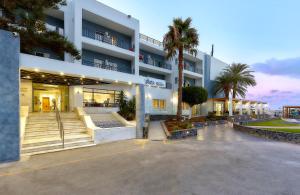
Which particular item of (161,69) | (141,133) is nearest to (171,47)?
(161,69)

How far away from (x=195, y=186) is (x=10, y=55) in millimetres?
9914

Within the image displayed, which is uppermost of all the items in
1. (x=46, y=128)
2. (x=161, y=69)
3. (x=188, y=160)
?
(x=161, y=69)

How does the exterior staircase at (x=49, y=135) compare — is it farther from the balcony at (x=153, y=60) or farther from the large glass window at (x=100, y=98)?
the balcony at (x=153, y=60)

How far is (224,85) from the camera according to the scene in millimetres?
41500

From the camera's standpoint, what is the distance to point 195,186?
5992 mm

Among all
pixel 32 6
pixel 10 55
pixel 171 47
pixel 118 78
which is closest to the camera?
pixel 10 55

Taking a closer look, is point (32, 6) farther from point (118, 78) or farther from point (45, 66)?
point (118, 78)

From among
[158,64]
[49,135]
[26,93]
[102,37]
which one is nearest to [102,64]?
[102,37]

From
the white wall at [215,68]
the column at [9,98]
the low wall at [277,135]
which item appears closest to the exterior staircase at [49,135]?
the column at [9,98]

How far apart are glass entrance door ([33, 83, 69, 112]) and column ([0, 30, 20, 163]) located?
13.1 meters

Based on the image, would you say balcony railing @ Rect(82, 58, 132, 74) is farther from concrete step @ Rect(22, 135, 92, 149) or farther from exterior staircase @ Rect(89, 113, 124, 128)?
concrete step @ Rect(22, 135, 92, 149)

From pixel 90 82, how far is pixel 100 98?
17.9 ft

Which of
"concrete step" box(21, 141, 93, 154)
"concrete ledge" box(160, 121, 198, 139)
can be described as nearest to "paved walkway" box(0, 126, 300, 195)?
Answer: "concrete step" box(21, 141, 93, 154)

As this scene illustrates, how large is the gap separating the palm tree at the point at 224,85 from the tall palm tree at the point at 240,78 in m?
0.86
